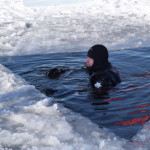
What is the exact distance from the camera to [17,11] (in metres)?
14.2

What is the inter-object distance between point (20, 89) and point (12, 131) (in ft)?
5.12

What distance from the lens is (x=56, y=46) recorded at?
8414 mm

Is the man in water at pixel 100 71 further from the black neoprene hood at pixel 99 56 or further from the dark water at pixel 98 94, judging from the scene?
the dark water at pixel 98 94

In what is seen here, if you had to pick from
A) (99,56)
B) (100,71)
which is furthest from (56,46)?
(100,71)

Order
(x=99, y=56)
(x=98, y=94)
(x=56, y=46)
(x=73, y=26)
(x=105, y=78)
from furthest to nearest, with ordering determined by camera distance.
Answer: (x=73, y=26), (x=56, y=46), (x=99, y=56), (x=105, y=78), (x=98, y=94)

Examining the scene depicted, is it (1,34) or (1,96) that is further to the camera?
(1,34)

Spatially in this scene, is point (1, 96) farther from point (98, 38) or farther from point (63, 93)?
point (98, 38)

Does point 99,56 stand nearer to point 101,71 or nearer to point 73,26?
point 101,71

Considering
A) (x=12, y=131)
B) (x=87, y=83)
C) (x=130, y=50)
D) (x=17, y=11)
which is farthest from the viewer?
(x=17, y=11)

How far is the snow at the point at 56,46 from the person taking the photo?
325 centimetres

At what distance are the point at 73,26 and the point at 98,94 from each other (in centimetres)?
640

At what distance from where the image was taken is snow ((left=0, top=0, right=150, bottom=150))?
3246mm

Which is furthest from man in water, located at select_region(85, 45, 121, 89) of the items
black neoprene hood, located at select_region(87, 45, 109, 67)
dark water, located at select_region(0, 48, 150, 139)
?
dark water, located at select_region(0, 48, 150, 139)

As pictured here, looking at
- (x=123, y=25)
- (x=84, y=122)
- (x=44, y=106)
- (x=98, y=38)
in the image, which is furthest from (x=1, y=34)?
(x=84, y=122)
